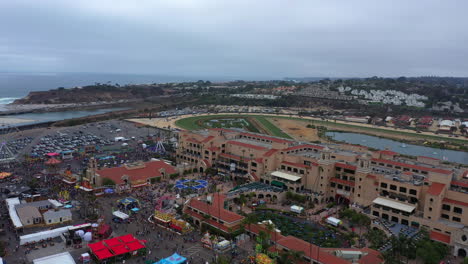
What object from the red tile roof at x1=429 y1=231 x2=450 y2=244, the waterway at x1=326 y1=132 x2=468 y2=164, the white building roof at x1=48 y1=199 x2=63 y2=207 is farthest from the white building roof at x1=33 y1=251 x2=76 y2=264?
the waterway at x1=326 y1=132 x2=468 y2=164

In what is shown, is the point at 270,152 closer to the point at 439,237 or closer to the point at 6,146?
the point at 439,237

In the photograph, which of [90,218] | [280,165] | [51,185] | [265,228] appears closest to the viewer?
[265,228]

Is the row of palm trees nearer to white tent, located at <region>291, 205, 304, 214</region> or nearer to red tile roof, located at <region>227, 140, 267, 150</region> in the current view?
white tent, located at <region>291, 205, 304, 214</region>

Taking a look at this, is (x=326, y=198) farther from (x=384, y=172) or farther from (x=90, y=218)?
(x=90, y=218)

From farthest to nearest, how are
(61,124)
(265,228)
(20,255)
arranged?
(61,124)
(265,228)
(20,255)

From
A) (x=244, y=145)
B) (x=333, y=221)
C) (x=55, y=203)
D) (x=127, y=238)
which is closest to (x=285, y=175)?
(x=244, y=145)

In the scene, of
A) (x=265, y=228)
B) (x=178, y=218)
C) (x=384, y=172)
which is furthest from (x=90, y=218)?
(x=384, y=172)

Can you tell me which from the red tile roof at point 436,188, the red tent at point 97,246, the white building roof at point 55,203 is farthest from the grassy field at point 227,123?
the red tent at point 97,246
